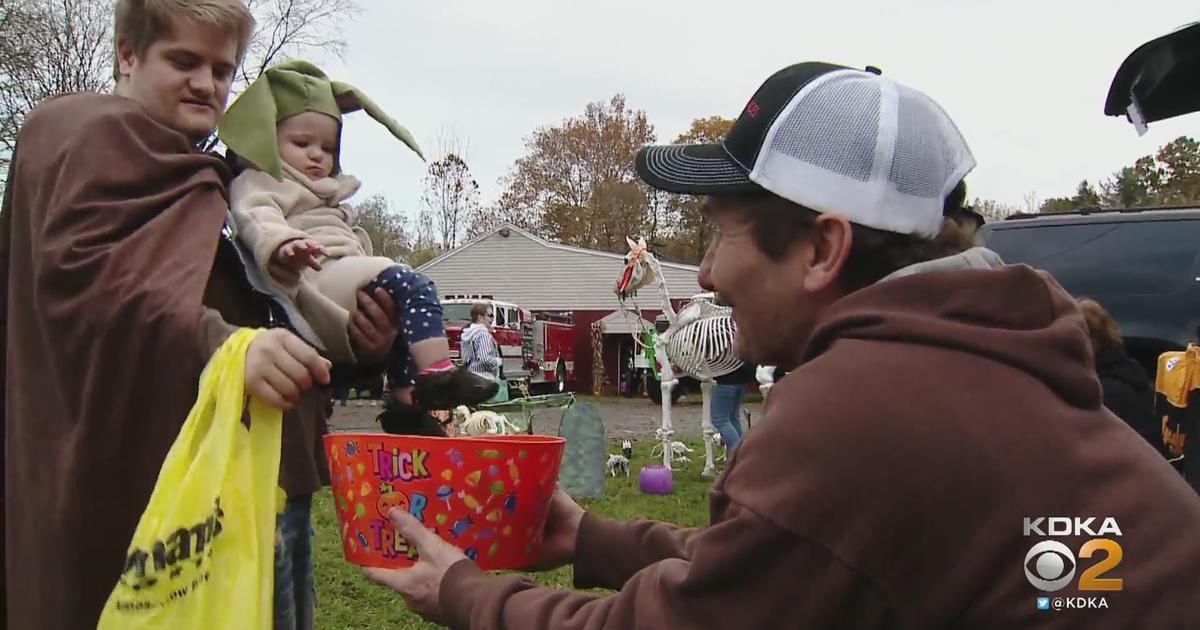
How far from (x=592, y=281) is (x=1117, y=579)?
28.5 metres

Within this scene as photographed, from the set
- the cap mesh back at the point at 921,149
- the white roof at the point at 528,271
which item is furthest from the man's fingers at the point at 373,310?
the white roof at the point at 528,271

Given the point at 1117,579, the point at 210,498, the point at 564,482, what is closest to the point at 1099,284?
the point at 564,482

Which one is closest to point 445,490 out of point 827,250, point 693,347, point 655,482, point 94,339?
point 94,339

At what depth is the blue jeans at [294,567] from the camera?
207cm

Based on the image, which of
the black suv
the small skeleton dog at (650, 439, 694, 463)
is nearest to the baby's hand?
the black suv

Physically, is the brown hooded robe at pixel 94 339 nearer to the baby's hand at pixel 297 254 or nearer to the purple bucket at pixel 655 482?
the baby's hand at pixel 297 254

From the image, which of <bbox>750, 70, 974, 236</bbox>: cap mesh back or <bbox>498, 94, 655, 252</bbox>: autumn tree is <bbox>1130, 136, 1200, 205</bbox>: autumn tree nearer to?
<bbox>498, 94, 655, 252</bbox>: autumn tree

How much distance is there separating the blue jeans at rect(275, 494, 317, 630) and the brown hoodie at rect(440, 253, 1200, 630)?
105 cm

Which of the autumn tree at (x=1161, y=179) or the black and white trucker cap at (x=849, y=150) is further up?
the autumn tree at (x=1161, y=179)

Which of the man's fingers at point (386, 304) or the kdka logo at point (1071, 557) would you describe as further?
the man's fingers at point (386, 304)

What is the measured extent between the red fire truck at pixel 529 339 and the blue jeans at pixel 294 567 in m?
14.8

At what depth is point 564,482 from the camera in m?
7.89

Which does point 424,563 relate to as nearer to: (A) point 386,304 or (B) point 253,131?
(A) point 386,304

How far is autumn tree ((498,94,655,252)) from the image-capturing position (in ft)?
126
